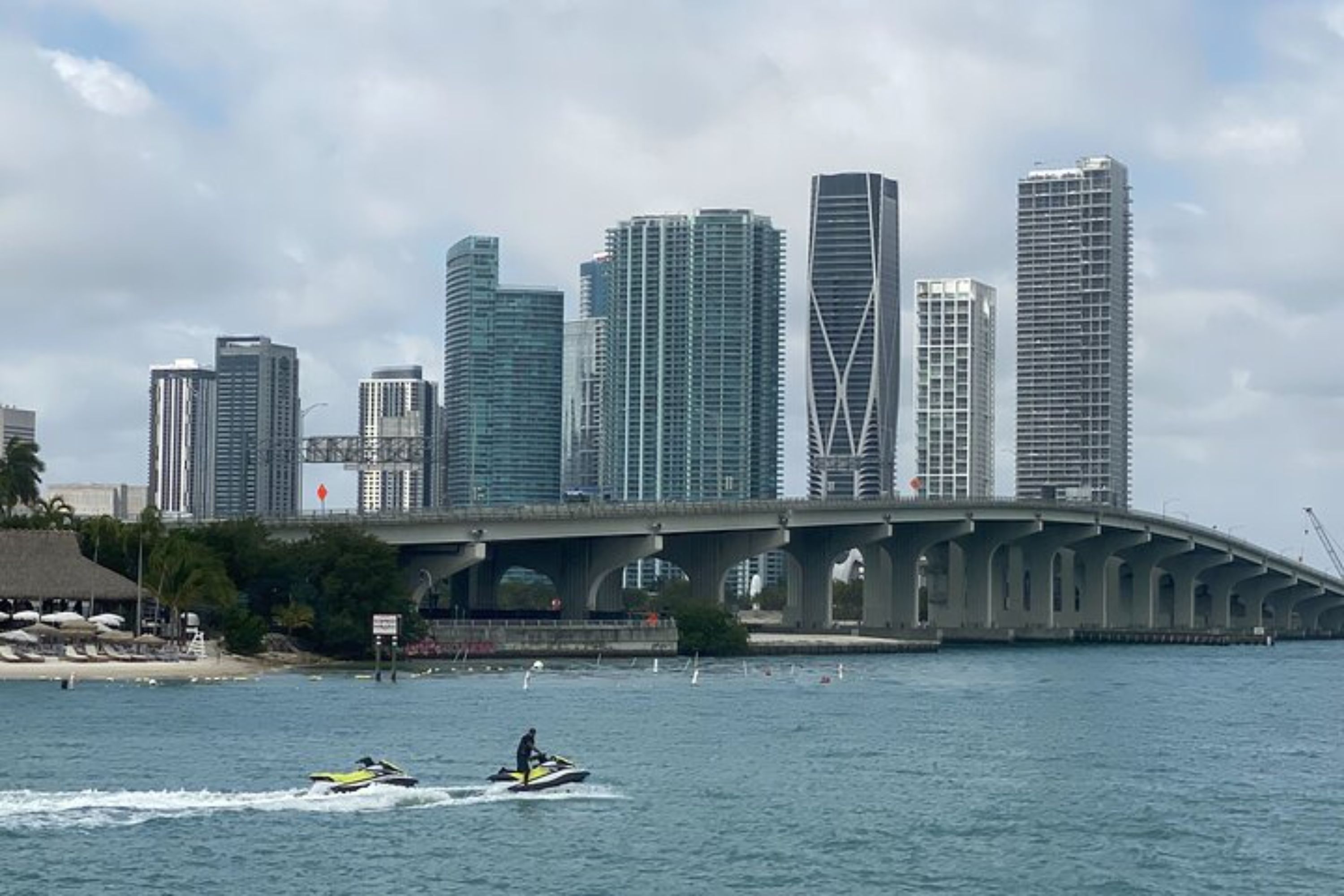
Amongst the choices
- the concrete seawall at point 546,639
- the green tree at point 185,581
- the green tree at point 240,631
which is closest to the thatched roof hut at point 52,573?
the green tree at point 185,581

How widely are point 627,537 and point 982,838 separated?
4989 inches

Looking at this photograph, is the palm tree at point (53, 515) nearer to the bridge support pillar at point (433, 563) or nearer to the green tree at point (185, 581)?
the green tree at point (185, 581)

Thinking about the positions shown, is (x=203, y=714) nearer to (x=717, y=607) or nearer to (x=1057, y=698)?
(x=1057, y=698)

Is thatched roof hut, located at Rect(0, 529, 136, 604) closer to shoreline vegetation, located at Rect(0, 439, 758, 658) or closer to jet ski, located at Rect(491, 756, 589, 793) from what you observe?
shoreline vegetation, located at Rect(0, 439, 758, 658)

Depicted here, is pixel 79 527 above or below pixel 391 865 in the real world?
above

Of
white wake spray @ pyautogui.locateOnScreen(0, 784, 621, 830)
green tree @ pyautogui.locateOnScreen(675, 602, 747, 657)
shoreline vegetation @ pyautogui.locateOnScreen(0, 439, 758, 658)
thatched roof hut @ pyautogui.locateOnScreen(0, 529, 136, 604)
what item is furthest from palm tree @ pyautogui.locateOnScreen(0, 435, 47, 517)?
white wake spray @ pyautogui.locateOnScreen(0, 784, 621, 830)

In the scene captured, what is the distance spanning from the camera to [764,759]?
86.9m

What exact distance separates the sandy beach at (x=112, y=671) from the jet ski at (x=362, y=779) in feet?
167

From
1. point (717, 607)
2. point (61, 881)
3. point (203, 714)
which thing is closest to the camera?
point (61, 881)

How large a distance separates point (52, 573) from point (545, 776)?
2859 inches

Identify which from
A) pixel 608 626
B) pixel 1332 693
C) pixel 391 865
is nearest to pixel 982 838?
pixel 391 865

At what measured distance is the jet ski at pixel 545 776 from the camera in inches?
2795

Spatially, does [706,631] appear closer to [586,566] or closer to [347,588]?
[586,566]

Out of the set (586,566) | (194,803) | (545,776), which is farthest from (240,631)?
(194,803)
